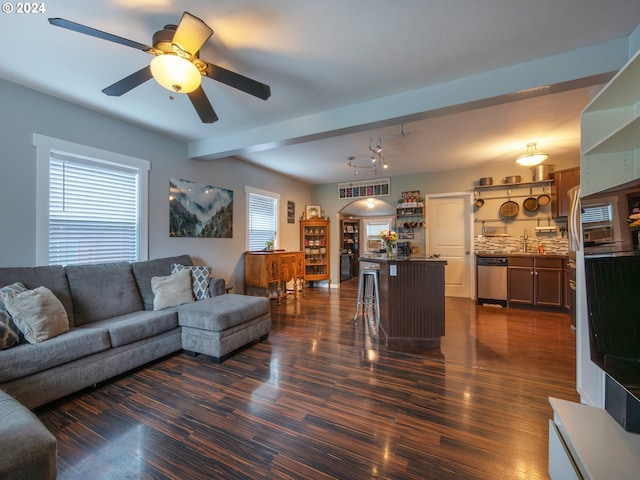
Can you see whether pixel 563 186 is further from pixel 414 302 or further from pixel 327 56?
pixel 327 56

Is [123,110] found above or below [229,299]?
above

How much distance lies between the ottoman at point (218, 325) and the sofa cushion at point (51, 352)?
2.21ft

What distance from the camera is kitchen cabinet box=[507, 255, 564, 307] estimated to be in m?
4.27

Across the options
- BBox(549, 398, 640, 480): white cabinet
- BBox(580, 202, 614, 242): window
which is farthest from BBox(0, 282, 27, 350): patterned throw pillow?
BBox(580, 202, 614, 242): window

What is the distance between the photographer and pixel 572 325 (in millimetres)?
3516

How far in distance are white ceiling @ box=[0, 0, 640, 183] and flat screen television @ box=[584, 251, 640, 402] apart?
1587mm

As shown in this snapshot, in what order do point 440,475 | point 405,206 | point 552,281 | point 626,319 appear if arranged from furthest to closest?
point 405,206, point 552,281, point 440,475, point 626,319

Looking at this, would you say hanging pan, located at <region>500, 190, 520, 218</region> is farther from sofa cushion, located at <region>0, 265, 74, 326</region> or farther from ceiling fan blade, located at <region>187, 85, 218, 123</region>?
sofa cushion, located at <region>0, 265, 74, 326</region>

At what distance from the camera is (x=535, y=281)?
4.39m

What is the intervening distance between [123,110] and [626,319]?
4327mm

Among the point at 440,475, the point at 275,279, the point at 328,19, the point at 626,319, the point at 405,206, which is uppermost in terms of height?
the point at 328,19

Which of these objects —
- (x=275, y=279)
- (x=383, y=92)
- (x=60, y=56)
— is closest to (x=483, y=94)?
(x=383, y=92)

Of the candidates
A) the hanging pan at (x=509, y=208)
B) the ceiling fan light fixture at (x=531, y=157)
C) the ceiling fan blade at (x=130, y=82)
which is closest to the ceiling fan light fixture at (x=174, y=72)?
the ceiling fan blade at (x=130, y=82)

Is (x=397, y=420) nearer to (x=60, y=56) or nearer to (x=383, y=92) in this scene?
(x=383, y=92)
